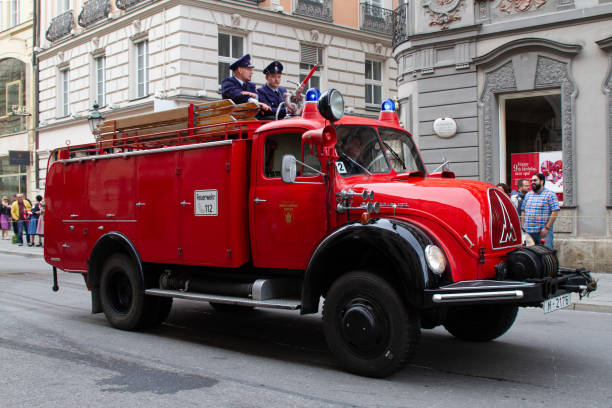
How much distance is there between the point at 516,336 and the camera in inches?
300

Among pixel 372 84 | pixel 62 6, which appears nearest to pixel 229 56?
pixel 372 84

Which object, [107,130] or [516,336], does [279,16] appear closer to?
[107,130]

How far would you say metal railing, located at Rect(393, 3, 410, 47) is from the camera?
1639 centimetres

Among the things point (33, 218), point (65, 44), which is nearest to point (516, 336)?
point (33, 218)

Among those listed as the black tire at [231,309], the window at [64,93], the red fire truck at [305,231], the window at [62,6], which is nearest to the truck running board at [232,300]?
the red fire truck at [305,231]

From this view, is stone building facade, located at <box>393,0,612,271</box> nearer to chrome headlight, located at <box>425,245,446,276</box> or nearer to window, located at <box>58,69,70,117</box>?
chrome headlight, located at <box>425,245,446,276</box>

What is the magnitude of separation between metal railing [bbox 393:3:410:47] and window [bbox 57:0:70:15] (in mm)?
17501

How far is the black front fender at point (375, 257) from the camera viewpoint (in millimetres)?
5355

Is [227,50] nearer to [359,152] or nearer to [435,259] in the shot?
[359,152]

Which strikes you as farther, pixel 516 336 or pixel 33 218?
pixel 33 218

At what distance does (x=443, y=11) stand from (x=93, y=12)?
16100 millimetres

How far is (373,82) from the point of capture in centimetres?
2772

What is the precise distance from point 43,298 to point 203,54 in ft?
42.4

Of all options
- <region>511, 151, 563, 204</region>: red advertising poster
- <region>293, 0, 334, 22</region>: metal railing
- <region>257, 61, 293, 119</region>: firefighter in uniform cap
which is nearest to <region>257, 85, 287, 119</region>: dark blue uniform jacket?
<region>257, 61, 293, 119</region>: firefighter in uniform cap
